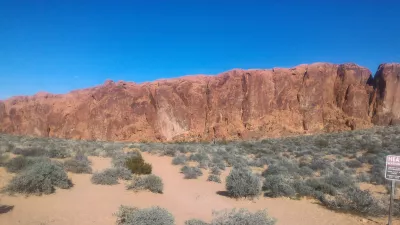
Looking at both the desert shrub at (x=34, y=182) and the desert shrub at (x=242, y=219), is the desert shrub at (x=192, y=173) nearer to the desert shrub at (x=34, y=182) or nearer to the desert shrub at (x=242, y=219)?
the desert shrub at (x=34, y=182)

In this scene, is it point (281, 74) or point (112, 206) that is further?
point (281, 74)

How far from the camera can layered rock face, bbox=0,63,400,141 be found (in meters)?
55.3

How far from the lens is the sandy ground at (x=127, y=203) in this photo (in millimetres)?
7066

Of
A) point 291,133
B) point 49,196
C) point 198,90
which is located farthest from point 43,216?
point 198,90

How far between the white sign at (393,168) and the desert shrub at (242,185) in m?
4.44

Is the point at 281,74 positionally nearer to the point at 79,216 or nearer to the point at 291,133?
the point at 291,133

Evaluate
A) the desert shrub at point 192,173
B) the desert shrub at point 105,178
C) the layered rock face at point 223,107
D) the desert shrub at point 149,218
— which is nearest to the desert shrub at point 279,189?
the desert shrub at point 192,173

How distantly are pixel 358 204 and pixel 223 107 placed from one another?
2026 inches

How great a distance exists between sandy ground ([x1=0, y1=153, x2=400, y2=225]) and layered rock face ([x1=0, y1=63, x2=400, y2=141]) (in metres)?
44.7

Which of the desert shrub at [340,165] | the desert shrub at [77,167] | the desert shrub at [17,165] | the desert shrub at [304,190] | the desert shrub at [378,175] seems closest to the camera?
the desert shrub at [304,190]

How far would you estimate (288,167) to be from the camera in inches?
645

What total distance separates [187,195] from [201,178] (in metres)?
3.67

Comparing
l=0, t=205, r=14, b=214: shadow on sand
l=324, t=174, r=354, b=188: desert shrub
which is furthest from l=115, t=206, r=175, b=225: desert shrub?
l=324, t=174, r=354, b=188: desert shrub

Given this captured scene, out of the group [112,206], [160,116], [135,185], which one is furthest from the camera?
[160,116]
